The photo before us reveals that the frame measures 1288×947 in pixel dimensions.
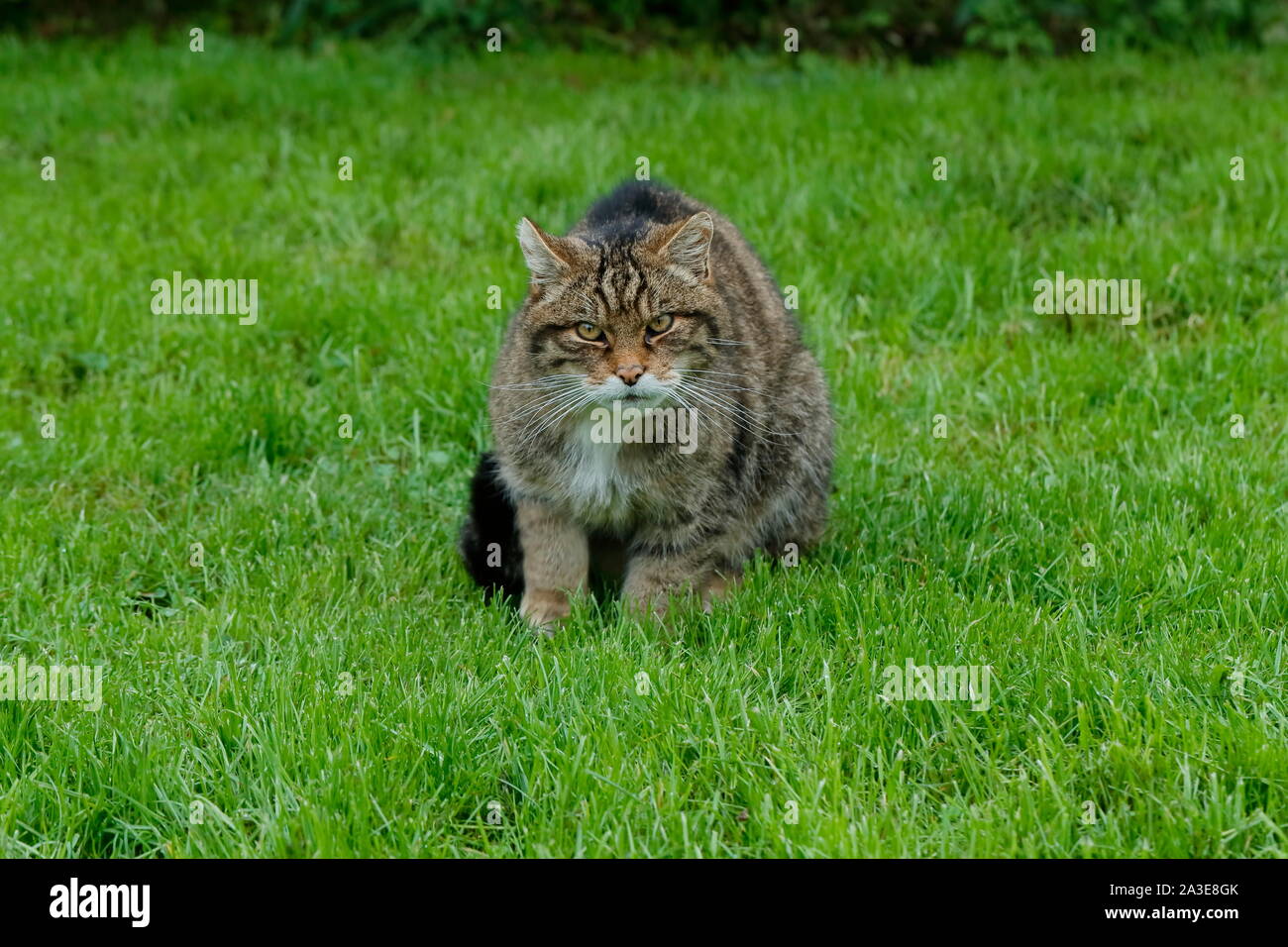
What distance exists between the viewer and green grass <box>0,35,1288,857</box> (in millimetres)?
3697

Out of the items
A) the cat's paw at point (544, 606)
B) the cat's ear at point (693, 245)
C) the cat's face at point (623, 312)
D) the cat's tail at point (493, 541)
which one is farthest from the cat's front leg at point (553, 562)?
the cat's ear at point (693, 245)

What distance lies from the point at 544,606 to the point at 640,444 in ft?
2.31

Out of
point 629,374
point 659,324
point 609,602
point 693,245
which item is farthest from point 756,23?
point 629,374

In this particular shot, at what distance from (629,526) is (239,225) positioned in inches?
158

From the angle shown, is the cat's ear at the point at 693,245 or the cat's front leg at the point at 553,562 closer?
the cat's ear at the point at 693,245

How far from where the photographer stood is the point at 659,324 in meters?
4.83

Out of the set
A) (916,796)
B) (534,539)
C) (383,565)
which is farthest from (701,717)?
(383,565)

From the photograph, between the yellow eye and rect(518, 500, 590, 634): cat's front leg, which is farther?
rect(518, 500, 590, 634): cat's front leg

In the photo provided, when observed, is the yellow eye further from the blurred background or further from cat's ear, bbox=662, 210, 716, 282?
the blurred background

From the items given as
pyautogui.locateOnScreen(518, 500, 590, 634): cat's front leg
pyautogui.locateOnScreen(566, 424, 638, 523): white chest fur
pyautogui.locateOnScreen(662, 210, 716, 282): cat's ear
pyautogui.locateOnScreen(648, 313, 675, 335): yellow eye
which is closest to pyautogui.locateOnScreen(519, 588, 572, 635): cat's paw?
pyautogui.locateOnScreen(518, 500, 590, 634): cat's front leg

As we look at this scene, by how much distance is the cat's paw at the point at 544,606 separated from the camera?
5.10 metres

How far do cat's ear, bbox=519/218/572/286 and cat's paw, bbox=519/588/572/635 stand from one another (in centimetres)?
112

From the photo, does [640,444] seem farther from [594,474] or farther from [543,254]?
[543,254]

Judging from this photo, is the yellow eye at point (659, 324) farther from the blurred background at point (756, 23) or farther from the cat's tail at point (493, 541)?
the blurred background at point (756, 23)
